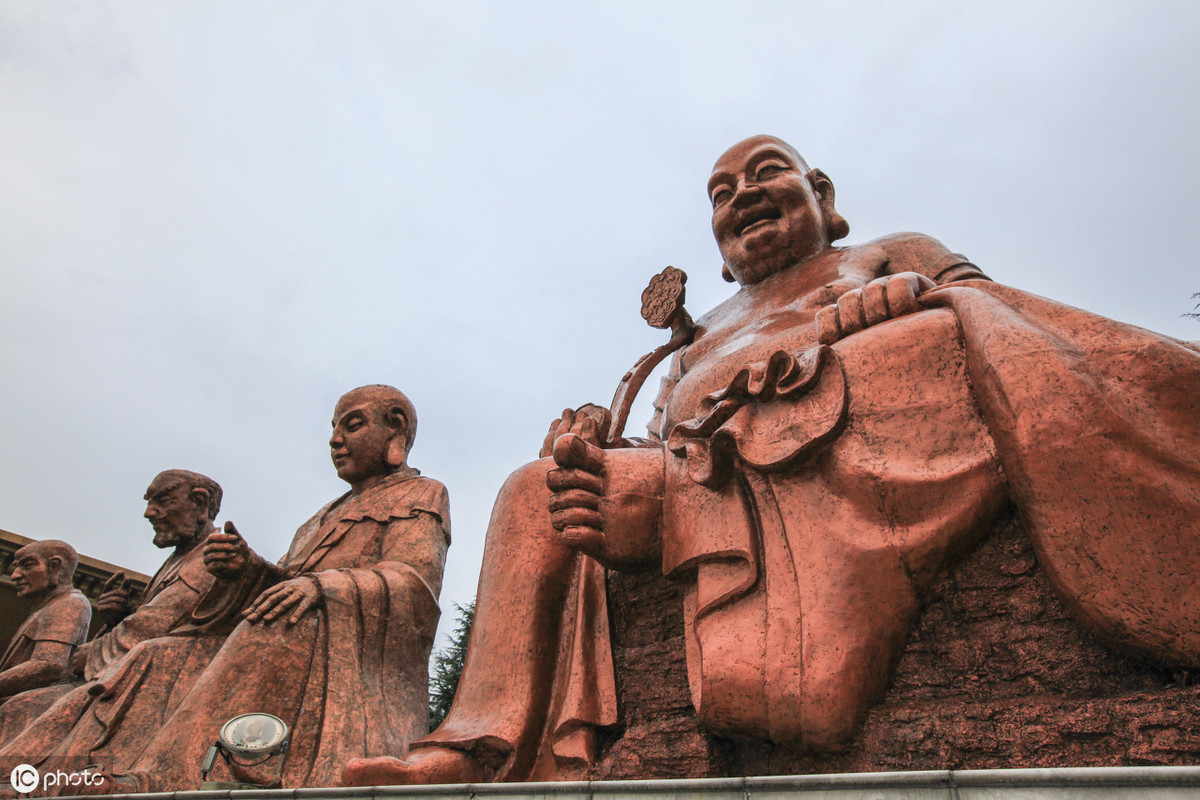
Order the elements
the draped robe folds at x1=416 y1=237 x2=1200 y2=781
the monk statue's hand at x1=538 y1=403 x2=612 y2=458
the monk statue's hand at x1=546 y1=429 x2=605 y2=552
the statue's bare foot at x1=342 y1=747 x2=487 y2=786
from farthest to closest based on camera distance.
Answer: the monk statue's hand at x1=538 y1=403 x2=612 y2=458 → the monk statue's hand at x1=546 y1=429 x2=605 y2=552 → the statue's bare foot at x1=342 y1=747 x2=487 y2=786 → the draped robe folds at x1=416 y1=237 x2=1200 y2=781

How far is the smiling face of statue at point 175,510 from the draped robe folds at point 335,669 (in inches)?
82.5

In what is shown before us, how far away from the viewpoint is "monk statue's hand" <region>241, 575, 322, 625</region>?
12.8 feet

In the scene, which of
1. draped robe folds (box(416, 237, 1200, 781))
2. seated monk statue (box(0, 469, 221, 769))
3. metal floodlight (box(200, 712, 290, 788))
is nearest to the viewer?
draped robe folds (box(416, 237, 1200, 781))

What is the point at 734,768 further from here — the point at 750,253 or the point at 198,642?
the point at 198,642

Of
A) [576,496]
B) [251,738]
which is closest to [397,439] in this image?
[251,738]

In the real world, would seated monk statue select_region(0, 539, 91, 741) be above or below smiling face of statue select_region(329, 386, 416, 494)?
below

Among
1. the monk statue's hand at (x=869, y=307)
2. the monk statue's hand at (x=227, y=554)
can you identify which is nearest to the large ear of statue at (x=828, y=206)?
the monk statue's hand at (x=869, y=307)

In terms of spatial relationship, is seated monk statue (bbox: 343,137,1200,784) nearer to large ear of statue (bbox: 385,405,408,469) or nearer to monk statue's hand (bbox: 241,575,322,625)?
monk statue's hand (bbox: 241,575,322,625)

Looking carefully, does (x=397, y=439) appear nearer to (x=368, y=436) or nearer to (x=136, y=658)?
(x=368, y=436)

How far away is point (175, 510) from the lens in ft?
20.9

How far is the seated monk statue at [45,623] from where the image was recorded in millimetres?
5969

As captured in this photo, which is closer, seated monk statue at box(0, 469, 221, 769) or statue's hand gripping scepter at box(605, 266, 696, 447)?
statue's hand gripping scepter at box(605, 266, 696, 447)

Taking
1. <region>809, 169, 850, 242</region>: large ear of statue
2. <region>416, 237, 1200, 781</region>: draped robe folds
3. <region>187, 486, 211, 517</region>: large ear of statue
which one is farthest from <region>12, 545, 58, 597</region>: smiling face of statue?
<region>809, 169, 850, 242</region>: large ear of statue

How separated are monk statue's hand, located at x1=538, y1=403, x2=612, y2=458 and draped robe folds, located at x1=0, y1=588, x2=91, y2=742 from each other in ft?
13.6
